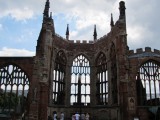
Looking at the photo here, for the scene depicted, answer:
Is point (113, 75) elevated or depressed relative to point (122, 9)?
depressed

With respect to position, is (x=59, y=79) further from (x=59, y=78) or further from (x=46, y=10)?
(x=46, y=10)

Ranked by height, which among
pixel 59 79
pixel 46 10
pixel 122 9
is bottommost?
pixel 59 79

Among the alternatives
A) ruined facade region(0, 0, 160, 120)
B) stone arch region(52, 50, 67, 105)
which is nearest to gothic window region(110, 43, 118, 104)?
ruined facade region(0, 0, 160, 120)

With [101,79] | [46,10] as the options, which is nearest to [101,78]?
[101,79]

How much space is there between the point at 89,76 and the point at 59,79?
4.76 metres

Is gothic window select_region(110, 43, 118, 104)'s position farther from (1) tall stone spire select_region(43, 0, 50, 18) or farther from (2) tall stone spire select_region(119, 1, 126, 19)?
(1) tall stone spire select_region(43, 0, 50, 18)

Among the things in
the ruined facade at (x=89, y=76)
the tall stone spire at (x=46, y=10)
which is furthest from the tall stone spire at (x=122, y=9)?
the tall stone spire at (x=46, y=10)

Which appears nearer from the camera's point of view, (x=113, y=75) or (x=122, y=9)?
(x=122, y=9)

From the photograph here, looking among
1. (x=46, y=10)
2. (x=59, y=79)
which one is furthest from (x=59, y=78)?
(x=46, y=10)

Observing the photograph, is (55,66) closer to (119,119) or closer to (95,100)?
(95,100)

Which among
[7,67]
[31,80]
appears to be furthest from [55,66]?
[7,67]

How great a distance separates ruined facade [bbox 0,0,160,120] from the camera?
25.7m

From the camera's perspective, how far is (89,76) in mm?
33625

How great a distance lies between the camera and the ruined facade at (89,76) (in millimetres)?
25719
